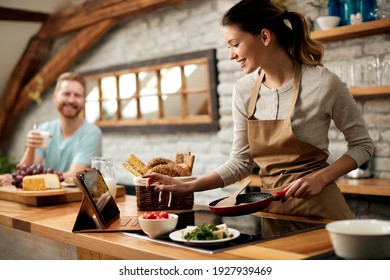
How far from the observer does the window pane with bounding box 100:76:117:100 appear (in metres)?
6.38

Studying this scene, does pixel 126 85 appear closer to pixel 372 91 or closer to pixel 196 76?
pixel 196 76

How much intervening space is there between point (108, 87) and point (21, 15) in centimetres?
123

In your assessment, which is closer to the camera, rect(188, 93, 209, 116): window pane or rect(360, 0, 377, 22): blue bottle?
rect(360, 0, 377, 22): blue bottle

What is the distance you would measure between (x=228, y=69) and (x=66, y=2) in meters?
2.62

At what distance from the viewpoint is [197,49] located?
199 inches

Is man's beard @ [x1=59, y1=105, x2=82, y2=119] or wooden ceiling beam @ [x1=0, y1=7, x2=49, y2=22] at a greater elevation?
wooden ceiling beam @ [x1=0, y1=7, x2=49, y2=22]

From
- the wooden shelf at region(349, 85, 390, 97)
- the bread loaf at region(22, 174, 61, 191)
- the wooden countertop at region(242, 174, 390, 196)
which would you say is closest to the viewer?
the bread loaf at region(22, 174, 61, 191)

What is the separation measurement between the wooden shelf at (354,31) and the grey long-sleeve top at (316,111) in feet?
4.83

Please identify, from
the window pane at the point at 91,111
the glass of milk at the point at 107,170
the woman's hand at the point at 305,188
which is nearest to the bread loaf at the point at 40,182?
the glass of milk at the point at 107,170

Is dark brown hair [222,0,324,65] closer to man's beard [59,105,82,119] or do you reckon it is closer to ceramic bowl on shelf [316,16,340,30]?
ceramic bowl on shelf [316,16,340,30]

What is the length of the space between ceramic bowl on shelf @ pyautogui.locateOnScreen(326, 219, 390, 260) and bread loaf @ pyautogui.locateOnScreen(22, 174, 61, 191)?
1630 millimetres

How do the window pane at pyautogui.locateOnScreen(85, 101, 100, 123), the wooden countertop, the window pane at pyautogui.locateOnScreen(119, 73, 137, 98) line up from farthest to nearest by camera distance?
the window pane at pyautogui.locateOnScreen(85, 101, 100, 123)
the window pane at pyautogui.locateOnScreen(119, 73, 137, 98)
the wooden countertop

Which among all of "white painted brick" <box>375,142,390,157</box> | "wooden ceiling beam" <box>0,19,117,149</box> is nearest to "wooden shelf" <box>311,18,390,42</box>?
"white painted brick" <box>375,142,390,157</box>

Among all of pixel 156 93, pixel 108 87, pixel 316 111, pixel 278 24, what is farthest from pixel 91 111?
pixel 316 111
